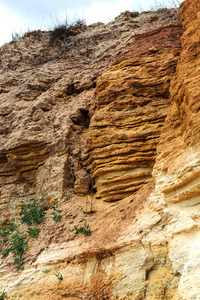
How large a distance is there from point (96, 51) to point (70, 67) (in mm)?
1200

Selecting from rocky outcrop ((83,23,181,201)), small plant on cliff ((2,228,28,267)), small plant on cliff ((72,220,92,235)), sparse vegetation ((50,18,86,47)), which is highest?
sparse vegetation ((50,18,86,47))

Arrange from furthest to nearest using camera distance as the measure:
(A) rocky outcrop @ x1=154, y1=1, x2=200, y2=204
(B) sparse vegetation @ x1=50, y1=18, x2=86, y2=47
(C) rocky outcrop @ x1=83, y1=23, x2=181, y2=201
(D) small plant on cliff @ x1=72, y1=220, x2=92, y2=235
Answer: (B) sparse vegetation @ x1=50, y1=18, x2=86, y2=47
(C) rocky outcrop @ x1=83, y1=23, x2=181, y2=201
(D) small plant on cliff @ x1=72, y1=220, x2=92, y2=235
(A) rocky outcrop @ x1=154, y1=1, x2=200, y2=204

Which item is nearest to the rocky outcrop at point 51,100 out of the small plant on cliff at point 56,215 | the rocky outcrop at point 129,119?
the small plant on cliff at point 56,215

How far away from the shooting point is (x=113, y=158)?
17.9 ft

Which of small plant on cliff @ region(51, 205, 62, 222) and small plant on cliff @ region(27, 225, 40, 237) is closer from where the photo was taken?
small plant on cliff @ region(27, 225, 40, 237)

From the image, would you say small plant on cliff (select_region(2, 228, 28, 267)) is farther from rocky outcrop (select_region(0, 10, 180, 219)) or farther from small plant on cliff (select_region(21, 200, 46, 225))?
rocky outcrop (select_region(0, 10, 180, 219))

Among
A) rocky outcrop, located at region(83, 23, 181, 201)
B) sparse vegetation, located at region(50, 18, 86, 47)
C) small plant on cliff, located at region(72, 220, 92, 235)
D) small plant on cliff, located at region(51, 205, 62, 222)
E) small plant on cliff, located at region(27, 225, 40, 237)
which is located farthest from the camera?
sparse vegetation, located at region(50, 18, 86, 47)

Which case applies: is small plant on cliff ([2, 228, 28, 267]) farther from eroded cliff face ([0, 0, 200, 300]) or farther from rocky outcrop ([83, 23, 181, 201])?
rocky outcrop ([83, 23, 181, 201])

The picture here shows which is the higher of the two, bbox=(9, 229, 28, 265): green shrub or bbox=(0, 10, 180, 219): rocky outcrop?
bbox=(0, 10, 180, 219): rocky outcrop

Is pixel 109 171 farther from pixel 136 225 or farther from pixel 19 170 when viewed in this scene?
pixel 19 170

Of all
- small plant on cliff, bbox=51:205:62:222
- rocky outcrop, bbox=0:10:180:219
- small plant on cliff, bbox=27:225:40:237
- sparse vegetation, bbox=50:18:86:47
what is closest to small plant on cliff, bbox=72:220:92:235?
small plant on cliff, bbox=51:205:62:222

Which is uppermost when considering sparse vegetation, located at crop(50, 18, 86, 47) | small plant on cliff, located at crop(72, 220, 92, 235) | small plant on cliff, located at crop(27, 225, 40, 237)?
sparse vegetation, located at crop(50, 18, 86, 47)

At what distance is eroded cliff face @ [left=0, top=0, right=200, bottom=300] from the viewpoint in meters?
3.03

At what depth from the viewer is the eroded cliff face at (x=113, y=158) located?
3.03m
